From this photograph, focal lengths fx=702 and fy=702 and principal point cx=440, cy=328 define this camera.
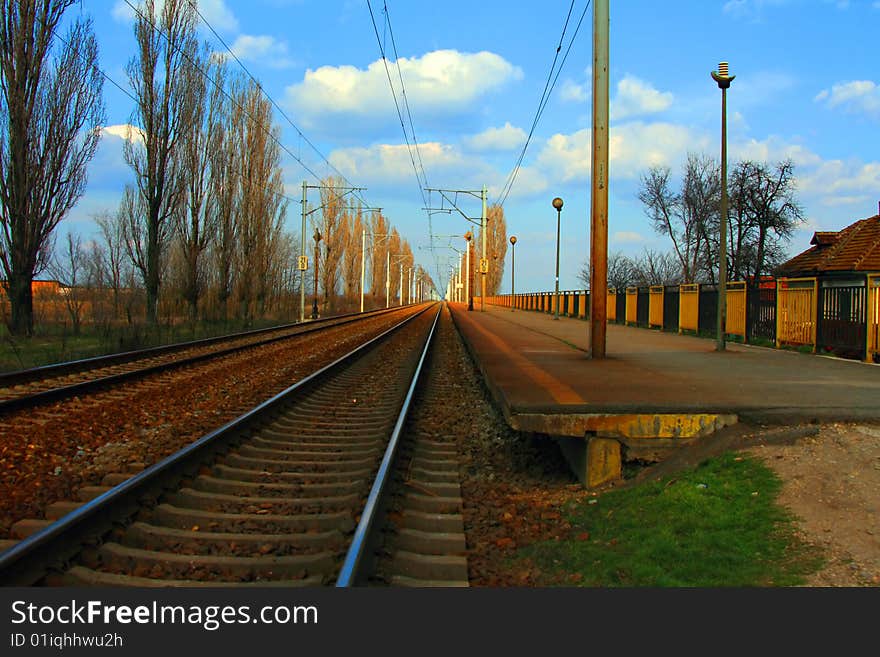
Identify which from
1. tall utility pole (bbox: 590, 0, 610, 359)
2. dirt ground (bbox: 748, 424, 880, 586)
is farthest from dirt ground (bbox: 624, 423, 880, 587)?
tall utility pole (bbox: 590, 0, 610, 359)

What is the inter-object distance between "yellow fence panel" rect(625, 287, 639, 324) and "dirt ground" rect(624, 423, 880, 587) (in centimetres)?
2338

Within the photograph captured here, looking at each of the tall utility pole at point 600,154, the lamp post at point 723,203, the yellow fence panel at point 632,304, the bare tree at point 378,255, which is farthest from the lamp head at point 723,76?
the bare tree at point 378,255

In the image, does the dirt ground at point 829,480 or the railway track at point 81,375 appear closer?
the dirt ground at point 829,480

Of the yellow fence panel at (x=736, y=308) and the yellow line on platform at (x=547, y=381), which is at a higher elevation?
the yellow fence panel at (x=736, y=308)

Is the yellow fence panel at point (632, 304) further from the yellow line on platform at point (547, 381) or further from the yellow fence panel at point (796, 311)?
the yellow line on platform at point (547, 381)

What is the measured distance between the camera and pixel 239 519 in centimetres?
499

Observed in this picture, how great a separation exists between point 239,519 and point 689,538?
3.10 m

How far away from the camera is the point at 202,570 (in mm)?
4074

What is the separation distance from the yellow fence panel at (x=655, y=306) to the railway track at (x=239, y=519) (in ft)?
63.9

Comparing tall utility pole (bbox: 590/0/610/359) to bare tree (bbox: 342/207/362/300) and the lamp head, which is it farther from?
bare tree (bbox: 342/207/362/300)

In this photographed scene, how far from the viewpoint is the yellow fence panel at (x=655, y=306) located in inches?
1010

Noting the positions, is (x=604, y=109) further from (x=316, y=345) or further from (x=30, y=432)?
(x=316, y=345)

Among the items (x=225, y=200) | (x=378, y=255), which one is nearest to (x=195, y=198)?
(x=225, y=200)

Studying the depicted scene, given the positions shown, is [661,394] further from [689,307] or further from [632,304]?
[632,304]
